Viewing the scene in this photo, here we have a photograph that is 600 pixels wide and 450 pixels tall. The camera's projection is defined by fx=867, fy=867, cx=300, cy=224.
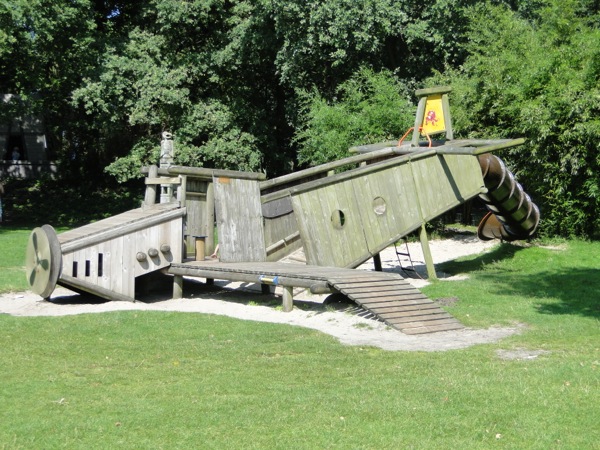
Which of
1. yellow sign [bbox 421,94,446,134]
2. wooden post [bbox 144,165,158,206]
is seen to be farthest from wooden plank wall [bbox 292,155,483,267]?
wooden post [bbox 144,165,158,206]

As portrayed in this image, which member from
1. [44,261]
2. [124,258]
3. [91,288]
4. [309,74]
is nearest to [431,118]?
[124,258]

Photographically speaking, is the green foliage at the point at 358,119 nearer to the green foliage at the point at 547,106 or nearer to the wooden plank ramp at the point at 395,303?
the green foliage at the point at 547,106

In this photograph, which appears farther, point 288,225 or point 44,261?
point 288,225

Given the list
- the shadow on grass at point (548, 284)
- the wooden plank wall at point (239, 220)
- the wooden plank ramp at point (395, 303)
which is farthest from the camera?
the wooden plank wall at point (239, 220)

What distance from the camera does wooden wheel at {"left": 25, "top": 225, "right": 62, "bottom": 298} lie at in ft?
49.9

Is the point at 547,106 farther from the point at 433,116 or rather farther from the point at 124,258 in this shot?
the point at 124,258

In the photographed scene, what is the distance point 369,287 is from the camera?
1405cm

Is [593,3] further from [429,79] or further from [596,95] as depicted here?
[596,95]

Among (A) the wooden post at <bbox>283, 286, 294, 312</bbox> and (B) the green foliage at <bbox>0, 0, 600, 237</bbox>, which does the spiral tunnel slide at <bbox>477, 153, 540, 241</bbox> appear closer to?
(B) the green foliage at <bbox>0, 0, 600, 237</bbox>

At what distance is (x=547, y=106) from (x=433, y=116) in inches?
178

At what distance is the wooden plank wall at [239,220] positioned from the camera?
54.5 ft

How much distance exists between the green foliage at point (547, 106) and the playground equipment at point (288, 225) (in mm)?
3272

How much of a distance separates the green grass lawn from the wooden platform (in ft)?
2.48

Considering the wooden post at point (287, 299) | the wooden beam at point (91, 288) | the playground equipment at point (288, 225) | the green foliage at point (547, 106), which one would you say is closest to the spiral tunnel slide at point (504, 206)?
the playground equipment at point (288, 225)
